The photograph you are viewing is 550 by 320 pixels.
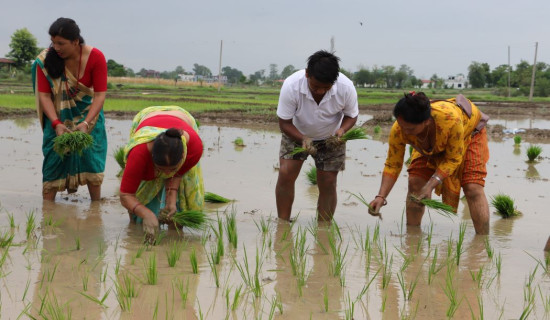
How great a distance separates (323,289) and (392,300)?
0.35 meters

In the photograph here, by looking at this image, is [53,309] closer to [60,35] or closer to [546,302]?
[546,302]

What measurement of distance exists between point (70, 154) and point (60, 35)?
1001 mm

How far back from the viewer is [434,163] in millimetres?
4270

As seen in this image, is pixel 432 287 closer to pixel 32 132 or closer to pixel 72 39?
pixel 72 39

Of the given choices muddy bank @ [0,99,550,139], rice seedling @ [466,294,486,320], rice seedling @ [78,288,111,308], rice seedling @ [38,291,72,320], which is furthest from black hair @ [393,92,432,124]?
muddy bank @ [0,99,550,139]

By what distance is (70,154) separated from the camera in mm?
4859

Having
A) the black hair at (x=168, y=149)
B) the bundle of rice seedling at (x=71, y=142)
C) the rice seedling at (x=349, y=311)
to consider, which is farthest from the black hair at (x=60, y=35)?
the rice seedling at (x=349, y=311)

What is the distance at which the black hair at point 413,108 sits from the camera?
3.56m

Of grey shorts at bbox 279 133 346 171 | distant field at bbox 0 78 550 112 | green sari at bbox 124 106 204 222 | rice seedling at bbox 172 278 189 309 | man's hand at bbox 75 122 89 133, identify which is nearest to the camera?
rice seedling at bbox 172 278 189 309

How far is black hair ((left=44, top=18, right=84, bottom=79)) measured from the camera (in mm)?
4355

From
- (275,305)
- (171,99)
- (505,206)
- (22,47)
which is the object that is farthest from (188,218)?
(22,47)

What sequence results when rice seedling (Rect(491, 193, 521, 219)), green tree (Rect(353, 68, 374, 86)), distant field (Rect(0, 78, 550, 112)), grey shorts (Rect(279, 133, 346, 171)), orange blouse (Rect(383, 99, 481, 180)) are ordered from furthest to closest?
green tree (Rect(353, 68, 374, 86)) < distant field (Rect(0, 78, 550, 112)) < rice seedling (Rect(491, 193, 521, 219)) < grey shorts (Rect(279, 133, 346, 171)) < orange blouse (Rect(383, 99, 481, 180))

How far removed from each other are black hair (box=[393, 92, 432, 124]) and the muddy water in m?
0.75

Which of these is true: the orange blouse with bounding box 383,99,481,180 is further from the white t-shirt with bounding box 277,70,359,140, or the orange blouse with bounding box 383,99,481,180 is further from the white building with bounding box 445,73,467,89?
the white building with bounding box 445,73,467,89
